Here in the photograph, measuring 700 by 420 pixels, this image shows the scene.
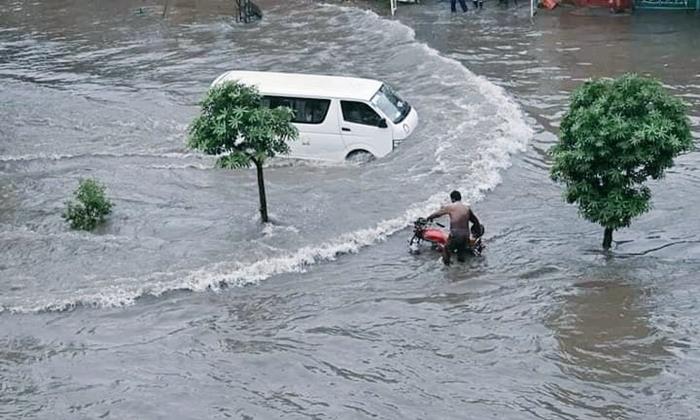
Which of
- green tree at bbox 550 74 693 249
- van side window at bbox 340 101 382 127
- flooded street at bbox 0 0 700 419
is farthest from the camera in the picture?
van side window at bbox 340 101 382 127

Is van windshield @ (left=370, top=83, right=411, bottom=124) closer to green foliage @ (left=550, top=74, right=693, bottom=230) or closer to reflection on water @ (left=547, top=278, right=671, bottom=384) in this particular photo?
green foliage @ (left=550, top=74, right=693, bottom=230)

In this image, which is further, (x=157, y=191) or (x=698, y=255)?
(x=157, y=191)

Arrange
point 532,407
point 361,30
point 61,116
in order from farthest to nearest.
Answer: point 361,30, point 61,116, point 532,407

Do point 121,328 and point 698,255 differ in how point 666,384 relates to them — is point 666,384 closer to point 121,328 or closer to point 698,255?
point 698,255

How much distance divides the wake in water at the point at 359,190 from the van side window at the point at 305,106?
0.93m

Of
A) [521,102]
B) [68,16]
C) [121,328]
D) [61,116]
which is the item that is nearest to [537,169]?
[521,102]

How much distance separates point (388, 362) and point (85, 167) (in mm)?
9959

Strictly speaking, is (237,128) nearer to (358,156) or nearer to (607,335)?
(358,156)

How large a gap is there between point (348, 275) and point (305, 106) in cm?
524

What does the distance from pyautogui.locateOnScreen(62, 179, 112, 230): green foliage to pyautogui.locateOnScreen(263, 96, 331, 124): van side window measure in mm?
3758

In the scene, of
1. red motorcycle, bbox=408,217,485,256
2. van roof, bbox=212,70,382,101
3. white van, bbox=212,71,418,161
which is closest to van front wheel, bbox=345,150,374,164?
white van, bbox=212,71,418,161

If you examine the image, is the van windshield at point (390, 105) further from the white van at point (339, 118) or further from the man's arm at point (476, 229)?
the man's arm at point (476, 229)

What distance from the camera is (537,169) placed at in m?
16.0

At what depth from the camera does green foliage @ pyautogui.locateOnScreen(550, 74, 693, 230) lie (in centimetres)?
1113
